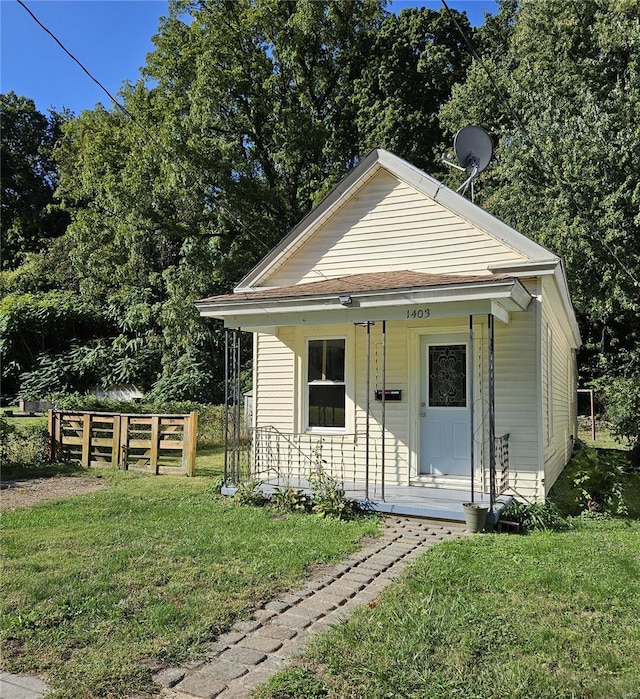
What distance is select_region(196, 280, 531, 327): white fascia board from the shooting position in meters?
6.75

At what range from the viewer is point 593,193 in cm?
1831

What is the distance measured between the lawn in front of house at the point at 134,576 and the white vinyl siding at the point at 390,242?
4.27 meters

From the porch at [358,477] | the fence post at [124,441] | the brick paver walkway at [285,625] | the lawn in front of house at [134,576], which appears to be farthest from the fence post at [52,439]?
the brick paver walkway at [285,625]

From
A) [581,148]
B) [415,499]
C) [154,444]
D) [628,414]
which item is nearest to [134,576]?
[415,499]

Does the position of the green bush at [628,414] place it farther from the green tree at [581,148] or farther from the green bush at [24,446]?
the green bush at [24,446]

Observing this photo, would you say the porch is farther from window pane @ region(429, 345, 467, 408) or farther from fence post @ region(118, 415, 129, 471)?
fence post @ region(118, 415, 129, 471)

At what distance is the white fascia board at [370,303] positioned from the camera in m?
6.75

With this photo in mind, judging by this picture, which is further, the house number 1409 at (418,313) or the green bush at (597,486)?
the green bush at (597,486)

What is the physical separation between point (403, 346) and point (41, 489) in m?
6.42

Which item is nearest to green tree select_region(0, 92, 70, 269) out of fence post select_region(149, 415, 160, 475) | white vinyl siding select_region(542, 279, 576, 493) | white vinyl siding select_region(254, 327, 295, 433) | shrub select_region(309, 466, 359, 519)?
fence post select_region(149, 415, 160, 475)

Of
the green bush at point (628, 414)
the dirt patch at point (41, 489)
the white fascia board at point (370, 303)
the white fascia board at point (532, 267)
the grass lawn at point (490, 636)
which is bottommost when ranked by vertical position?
the dirt patch at point (41, 489)

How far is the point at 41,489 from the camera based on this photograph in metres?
9.23

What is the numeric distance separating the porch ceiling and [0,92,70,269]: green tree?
3152cm

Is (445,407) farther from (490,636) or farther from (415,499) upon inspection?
(490,636)
